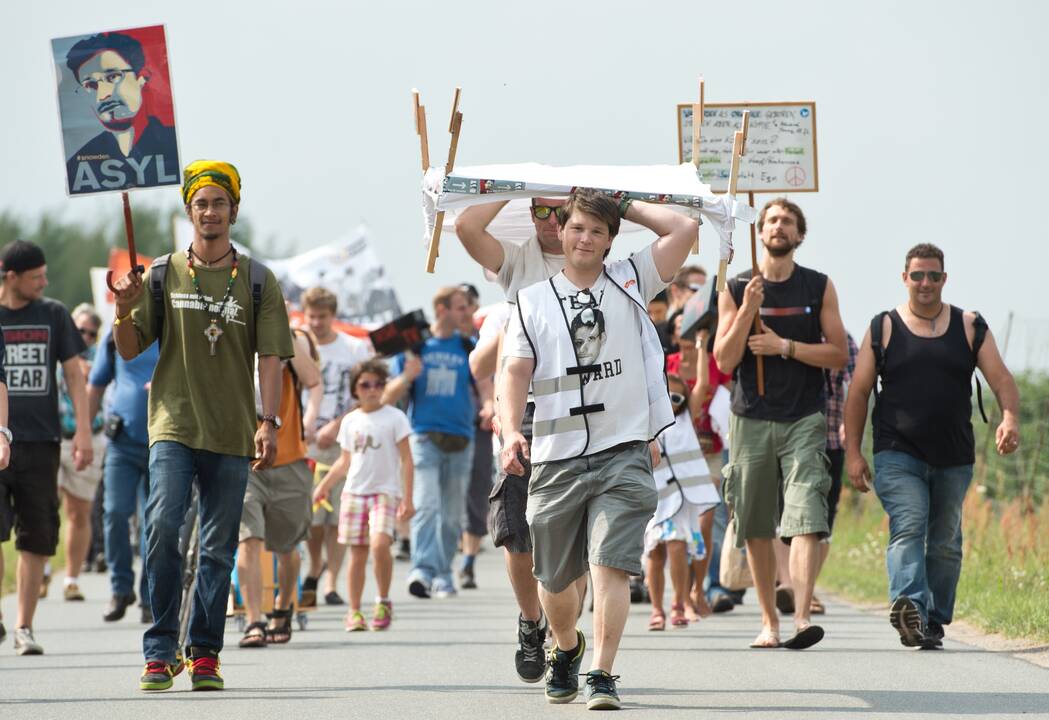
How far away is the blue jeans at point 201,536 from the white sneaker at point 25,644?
244cm

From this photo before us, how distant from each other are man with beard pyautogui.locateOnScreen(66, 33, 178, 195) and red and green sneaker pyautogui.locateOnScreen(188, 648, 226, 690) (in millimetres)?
2274

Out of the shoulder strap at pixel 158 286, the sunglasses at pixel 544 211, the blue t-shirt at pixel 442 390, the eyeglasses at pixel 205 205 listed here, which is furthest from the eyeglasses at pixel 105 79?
the blue t-shirt at pixel 442 390

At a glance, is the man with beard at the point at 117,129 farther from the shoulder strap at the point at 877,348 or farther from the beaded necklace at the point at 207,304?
the shoulder strap at the point at 877,348

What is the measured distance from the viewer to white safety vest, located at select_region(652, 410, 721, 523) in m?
12.4

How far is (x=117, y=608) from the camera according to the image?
13.7 m

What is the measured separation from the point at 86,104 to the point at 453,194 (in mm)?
2242

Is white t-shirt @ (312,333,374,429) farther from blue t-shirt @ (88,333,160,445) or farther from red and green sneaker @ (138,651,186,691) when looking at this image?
red and green sneaker @ (138,651,186,691)

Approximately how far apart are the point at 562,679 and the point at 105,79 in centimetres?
373

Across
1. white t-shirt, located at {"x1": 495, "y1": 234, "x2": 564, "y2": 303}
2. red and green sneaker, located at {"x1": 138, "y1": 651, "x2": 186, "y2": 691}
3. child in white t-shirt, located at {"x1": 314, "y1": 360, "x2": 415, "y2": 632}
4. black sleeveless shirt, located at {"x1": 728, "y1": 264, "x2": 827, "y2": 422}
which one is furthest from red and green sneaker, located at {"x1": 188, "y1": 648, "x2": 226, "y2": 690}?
child in white t-shirt, located at {"x1": 314, "y1": 360, "x2": 415, "y2": 632}

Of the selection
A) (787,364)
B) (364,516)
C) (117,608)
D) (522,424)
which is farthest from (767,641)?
(117,608)

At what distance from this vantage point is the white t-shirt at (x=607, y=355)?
25.9ft

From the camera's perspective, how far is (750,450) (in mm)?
10664

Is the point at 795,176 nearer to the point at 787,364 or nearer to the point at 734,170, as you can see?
the point at 787,364

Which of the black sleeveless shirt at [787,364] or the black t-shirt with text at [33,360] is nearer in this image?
the black sleeveless shirt at [787,364]
